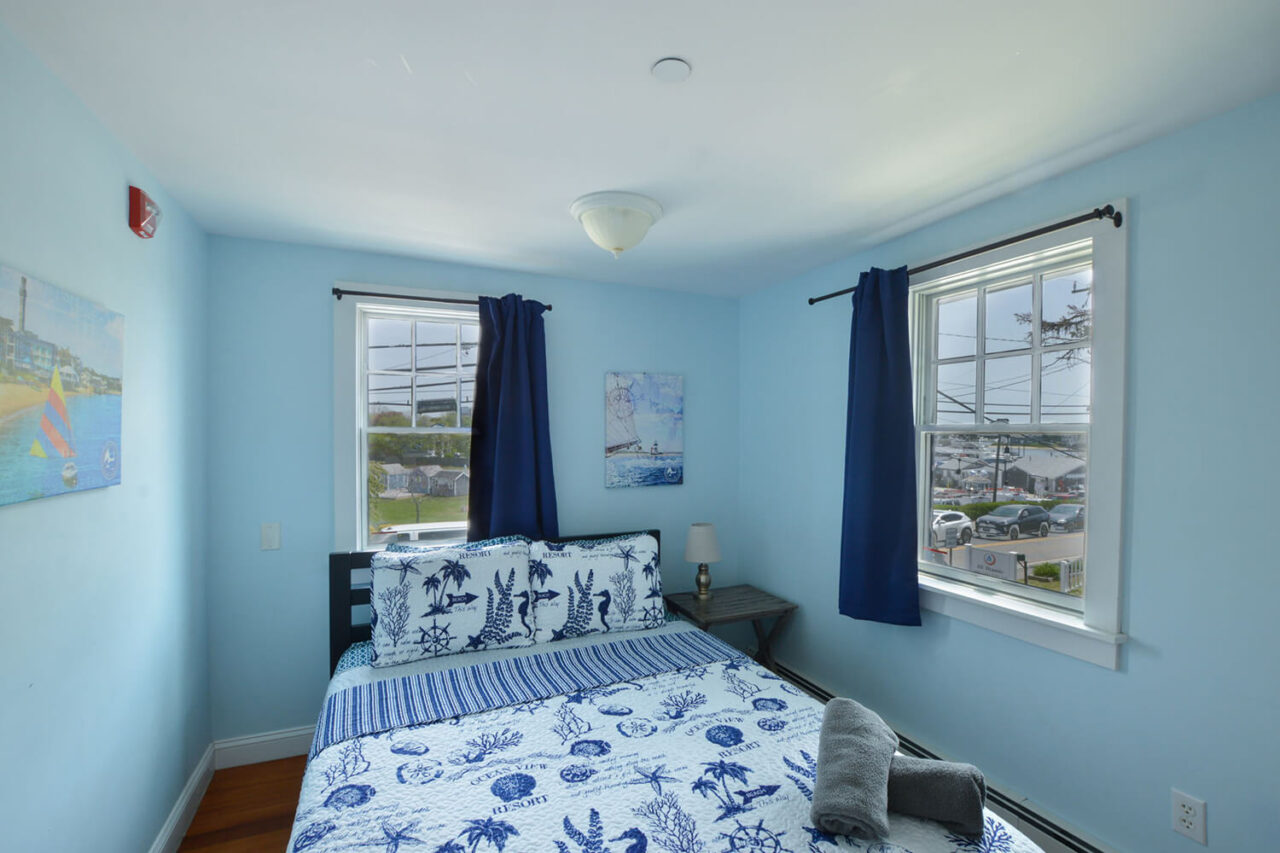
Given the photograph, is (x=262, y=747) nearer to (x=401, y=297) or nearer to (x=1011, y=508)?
(x=401, y=297)

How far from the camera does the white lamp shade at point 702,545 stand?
3232mm

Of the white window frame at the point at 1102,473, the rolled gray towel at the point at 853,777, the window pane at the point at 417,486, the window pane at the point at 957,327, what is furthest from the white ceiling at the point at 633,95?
the rolled gray towel at the point at 853,777

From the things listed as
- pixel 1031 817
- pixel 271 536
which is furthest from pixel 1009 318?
pixel 271 536

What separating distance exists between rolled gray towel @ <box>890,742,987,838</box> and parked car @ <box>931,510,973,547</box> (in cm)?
119

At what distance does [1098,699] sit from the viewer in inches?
73.2

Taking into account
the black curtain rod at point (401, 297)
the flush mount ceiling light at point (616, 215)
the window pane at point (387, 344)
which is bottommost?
the window pane at point (387, 344)

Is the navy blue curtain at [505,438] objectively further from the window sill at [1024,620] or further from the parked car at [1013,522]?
the parked car at [1013,522]

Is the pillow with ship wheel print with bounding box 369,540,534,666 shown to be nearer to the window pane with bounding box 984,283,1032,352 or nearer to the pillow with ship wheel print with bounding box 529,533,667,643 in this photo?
the pillow with ship wheel print with bounding box 529,533,667,643

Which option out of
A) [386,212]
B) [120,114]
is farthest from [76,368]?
[386,212]

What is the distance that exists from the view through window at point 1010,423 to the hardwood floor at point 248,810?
112 inches

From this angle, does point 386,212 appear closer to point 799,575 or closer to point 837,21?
point 837,21

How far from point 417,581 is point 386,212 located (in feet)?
4.98

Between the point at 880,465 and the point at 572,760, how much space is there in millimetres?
1727

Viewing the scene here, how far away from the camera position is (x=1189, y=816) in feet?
5.41
